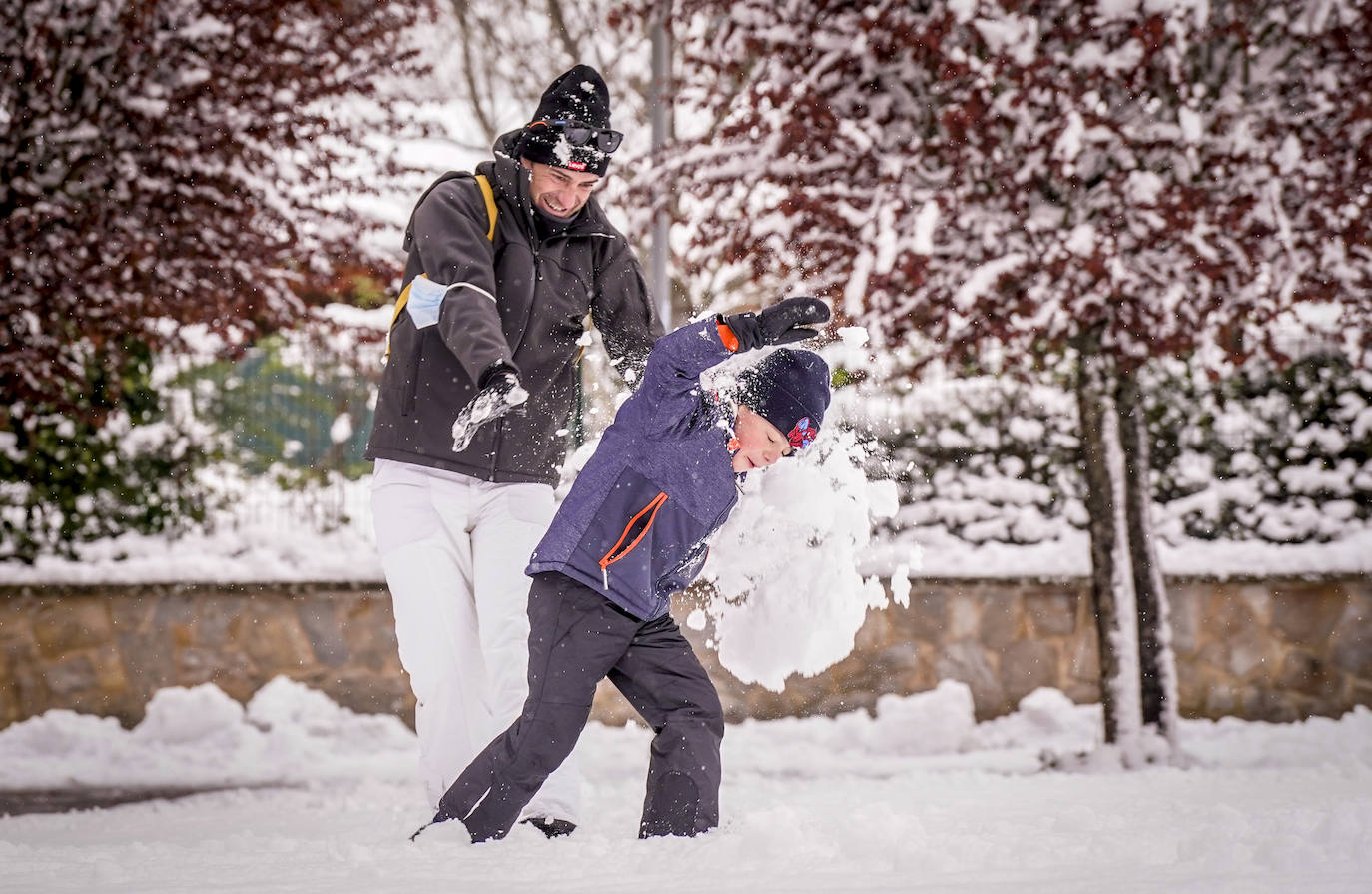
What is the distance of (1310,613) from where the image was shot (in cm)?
704

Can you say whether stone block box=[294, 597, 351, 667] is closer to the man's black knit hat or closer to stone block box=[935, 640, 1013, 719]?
stone block box=[935, 640, 1013, 719]

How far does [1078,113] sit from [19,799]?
5.55 metres

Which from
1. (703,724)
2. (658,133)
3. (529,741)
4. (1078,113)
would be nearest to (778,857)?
(703,724)

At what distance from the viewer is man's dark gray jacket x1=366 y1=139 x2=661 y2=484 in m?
3.55

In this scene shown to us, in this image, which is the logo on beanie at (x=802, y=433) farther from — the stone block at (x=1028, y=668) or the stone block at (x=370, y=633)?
the stone block at (x=1028, y=668)

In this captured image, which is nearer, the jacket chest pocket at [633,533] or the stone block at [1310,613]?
the jacket chest pocket at [633,533]

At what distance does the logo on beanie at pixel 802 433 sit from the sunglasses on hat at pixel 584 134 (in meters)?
0.95

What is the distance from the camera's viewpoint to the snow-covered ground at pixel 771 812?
120 inches

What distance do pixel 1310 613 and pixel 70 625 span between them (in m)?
6.67

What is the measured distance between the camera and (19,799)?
5906 millimetres

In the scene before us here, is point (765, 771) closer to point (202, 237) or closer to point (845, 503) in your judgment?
point (845, 503)

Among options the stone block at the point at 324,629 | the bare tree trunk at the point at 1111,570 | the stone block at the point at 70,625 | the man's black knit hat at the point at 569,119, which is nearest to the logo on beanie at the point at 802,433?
the man's black knit hat at the point at 569,119

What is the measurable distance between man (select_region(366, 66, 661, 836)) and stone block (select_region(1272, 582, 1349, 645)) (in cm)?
477

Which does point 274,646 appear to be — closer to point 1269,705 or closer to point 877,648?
point 877,648
